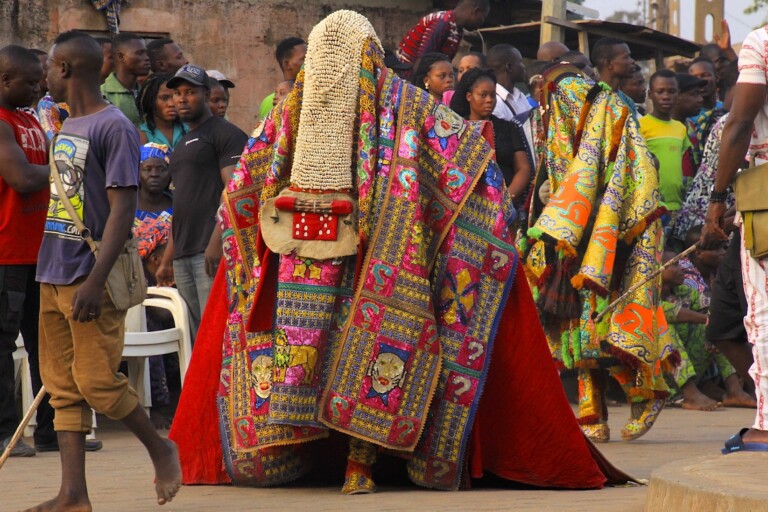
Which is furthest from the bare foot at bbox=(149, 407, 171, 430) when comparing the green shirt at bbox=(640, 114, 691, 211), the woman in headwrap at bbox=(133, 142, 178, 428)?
the green shirt at bbox=(640, 114, 691, 211)

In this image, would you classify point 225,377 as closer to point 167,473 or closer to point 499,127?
point 167,473

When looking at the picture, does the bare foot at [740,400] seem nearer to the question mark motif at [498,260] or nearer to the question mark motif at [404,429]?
the question mark motif at [498,260]

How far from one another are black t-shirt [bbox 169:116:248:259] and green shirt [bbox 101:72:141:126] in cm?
166

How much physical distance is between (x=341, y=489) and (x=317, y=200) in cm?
132

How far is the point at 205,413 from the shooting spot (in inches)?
256

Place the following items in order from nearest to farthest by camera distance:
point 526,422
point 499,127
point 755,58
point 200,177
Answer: point 755,58, point 526,422, point 200,177, point 499,127

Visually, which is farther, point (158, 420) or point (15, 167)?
point (158, 420)

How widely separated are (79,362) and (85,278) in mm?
319

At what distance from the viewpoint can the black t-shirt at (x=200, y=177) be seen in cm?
886

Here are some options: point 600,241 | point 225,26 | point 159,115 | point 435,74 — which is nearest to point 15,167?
point 159,115

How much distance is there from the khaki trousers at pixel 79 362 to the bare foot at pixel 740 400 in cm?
668

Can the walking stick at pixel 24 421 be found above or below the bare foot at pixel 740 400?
above

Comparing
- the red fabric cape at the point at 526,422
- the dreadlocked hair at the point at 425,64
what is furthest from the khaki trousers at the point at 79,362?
the dreadlocked hair at the point at 425,64

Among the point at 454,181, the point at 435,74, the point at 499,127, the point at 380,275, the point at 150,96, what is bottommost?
the point at 380,275
